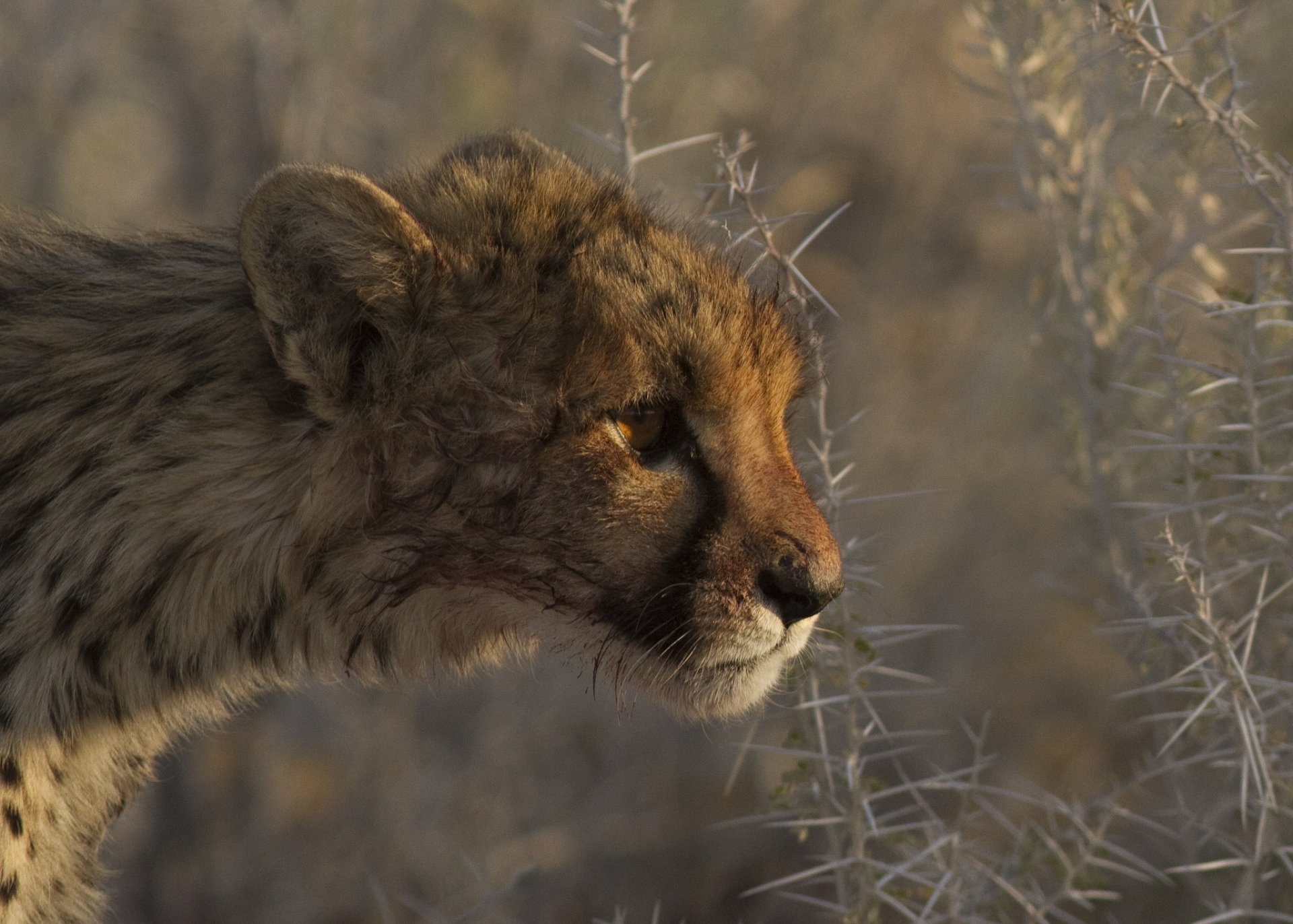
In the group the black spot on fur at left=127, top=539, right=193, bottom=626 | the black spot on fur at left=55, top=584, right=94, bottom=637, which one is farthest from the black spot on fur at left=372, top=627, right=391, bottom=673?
the black spot on fur at left=55, top=584, right=94, bottom=637

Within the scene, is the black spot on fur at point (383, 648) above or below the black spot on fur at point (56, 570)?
below

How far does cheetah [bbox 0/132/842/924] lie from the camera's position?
2.11m

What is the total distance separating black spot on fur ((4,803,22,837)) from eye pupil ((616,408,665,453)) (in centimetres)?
103

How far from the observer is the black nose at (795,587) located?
2.12 meters

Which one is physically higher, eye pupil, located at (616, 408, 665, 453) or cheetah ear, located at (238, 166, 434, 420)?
cheetah ear, located at (238, 166, 434, 420)

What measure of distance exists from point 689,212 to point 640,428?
181 centimetres

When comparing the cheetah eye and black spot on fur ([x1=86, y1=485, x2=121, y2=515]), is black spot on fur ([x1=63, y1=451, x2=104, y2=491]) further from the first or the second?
the cheetah eye

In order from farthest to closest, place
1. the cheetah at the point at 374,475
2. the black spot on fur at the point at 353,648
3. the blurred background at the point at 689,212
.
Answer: the blurred background at the point at 689,212 < the black spot on fur at the point at 353,648 < the cheetah at the point at 374,475

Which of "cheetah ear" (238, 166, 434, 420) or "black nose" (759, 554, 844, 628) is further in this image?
"black nose" (759, 554, 844, 628)

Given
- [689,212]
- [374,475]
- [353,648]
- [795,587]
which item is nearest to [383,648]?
[353,648]

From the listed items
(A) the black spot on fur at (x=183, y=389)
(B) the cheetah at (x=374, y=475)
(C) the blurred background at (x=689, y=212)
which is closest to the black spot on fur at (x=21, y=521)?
(B) the cheetah at (x=374, y=475)

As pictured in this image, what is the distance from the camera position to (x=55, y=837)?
7.40ft

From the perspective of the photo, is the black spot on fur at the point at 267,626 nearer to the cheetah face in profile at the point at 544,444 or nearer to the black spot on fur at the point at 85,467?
the cheetah face in profile at the point at 544,444

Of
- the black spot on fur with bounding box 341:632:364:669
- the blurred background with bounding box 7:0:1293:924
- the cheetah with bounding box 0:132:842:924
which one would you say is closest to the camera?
the cheetah with bounding box 0:132:842:924
